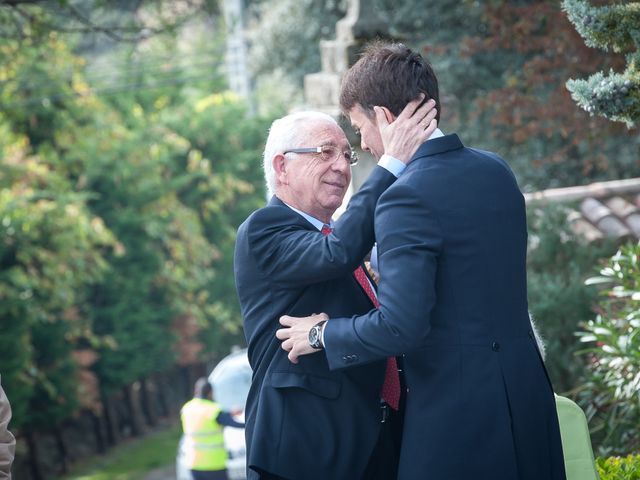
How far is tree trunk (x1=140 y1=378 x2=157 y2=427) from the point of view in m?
20.8

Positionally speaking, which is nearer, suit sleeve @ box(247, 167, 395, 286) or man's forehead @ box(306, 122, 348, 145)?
suit sleeve @ box(247, 167, 395, 286)

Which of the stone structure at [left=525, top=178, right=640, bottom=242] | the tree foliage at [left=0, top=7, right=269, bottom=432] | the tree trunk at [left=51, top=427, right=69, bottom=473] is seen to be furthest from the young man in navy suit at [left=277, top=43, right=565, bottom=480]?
the tree trunk at [left=51, top=427, right=69, bottom=473]

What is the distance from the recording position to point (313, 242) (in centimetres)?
333

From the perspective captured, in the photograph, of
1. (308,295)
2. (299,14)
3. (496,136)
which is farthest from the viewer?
(299,14)

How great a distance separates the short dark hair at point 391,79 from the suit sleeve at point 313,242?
212mm

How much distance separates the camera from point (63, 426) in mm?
18328

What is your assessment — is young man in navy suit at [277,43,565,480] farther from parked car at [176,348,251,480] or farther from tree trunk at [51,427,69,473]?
tree trunk at [51,427,69,473]

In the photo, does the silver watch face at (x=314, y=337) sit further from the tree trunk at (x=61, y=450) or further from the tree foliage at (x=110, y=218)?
the tree trunk at (x=61, y=450)

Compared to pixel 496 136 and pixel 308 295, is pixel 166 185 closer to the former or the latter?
pixel 496 136

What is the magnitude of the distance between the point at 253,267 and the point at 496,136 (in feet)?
28.8

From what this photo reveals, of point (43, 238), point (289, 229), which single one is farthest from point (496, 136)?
point (289, 229)

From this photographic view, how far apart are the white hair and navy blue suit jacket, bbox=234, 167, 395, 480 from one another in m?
0.21

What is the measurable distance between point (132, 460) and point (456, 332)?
15.7 meters

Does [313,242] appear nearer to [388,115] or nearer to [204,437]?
[388,115]
